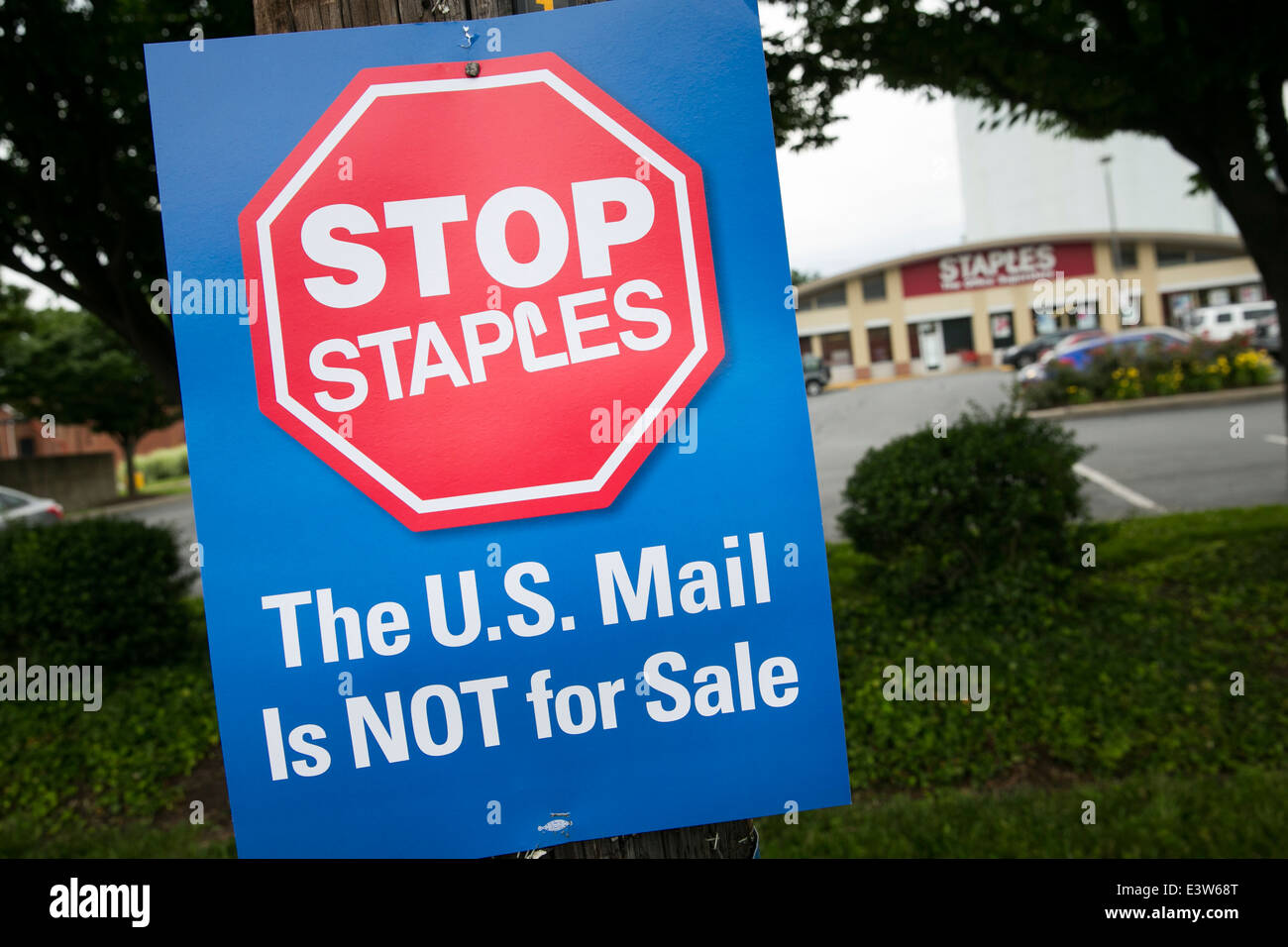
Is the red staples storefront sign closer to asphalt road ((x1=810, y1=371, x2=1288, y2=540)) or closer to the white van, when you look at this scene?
the white van

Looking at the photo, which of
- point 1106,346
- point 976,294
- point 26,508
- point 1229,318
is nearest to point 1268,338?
point 1106,346

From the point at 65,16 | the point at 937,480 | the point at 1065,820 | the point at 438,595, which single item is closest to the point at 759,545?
the point at 438,595

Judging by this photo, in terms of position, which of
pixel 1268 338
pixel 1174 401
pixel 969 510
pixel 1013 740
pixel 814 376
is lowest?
pixel 1013 740

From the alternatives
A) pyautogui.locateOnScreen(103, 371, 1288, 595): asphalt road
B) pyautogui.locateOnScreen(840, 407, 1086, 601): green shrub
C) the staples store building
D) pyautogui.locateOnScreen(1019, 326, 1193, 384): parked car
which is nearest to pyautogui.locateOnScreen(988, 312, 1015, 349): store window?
the staples store building

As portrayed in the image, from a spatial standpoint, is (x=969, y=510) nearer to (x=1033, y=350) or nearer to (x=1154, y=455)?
(x=1154, y=455)

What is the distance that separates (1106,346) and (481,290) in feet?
74.8

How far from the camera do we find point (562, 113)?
1246 mm

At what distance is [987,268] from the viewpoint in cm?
3522

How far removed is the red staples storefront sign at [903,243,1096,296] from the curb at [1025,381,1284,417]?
57.0 feet

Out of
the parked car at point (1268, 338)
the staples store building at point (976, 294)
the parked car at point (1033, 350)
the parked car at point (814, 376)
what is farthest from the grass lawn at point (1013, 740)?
the staples store building at point (976, 294)

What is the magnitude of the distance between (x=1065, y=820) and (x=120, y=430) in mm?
28408

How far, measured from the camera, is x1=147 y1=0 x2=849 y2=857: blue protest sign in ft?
3.92

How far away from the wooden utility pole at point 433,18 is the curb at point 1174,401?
60.4 feet

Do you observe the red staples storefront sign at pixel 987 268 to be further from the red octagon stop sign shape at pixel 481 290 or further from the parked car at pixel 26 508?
the red octagon stop sign shape at pixel 481 290
